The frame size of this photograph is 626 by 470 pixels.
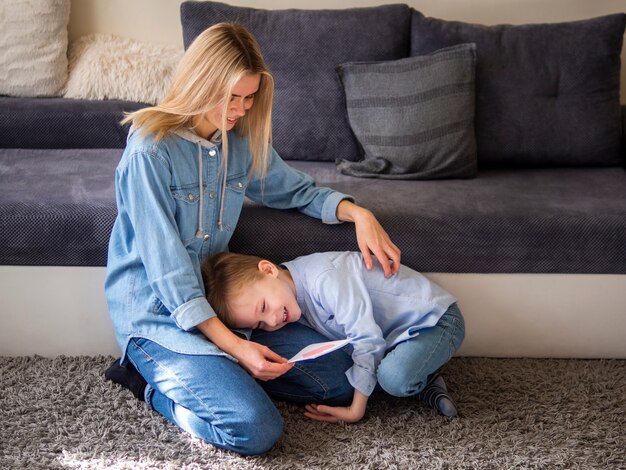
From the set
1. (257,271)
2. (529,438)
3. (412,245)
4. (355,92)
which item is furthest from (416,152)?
(529,438)

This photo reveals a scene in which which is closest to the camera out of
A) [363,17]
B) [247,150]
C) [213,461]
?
[213,461]

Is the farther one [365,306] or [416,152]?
[416,152]

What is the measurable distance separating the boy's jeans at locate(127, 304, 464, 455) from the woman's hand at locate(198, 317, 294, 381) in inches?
1.0

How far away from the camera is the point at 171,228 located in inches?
66.0

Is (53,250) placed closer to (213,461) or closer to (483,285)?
(213,461)

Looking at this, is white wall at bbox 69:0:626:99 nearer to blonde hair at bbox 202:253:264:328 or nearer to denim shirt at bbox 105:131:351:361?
denim shirt at bbox 105:131:351:361

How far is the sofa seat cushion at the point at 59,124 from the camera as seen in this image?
2.54 m

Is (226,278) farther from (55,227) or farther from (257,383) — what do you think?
(55,227)

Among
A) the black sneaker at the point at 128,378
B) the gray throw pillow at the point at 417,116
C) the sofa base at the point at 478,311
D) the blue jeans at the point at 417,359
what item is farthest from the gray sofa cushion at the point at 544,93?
the black sneaker at the point at 128,378

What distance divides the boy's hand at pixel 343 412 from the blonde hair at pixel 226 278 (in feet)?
0.93

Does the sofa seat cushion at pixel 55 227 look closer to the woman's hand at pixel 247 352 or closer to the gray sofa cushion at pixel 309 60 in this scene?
the woman's hand at pixel 247 352

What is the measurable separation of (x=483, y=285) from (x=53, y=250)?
1.10 m

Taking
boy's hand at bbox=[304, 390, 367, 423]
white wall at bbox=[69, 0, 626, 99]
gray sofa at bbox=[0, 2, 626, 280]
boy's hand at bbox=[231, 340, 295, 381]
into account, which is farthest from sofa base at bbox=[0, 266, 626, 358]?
white wall at bbox=[69, 0, 626, 99]

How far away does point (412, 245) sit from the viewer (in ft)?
6.43
